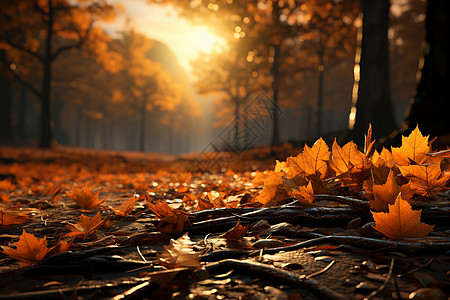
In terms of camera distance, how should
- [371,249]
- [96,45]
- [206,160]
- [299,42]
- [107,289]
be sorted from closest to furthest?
[107,289]
[371,249]
[206,160]
[96,45]
[299,42]

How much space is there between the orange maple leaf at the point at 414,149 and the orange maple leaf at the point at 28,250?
1.82 m

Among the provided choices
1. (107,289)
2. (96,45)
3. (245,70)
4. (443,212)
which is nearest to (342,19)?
(245,70)

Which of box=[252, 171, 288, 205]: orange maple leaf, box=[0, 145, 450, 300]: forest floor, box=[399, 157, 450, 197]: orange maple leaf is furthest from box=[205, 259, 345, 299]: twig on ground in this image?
box=[399, 157, 450, 197]: orange maple leaf

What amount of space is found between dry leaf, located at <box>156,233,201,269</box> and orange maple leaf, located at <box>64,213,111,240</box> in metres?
0.45

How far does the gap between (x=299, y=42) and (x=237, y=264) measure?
19390 millimetres

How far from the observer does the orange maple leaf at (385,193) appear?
1.34m

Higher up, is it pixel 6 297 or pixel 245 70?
pixel 245 70

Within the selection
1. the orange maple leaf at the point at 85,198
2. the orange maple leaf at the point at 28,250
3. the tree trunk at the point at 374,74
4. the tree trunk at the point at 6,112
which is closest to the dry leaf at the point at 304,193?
the orange maple leaf at the point at 28,250

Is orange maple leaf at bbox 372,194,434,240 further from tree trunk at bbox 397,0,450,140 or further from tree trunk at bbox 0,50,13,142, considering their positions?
tree trunk at bbox 0,50,13,142

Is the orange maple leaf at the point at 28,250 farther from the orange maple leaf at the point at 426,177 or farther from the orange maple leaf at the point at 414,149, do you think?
the orange maple leaf at the point at 414,149

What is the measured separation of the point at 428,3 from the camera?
16.1ft

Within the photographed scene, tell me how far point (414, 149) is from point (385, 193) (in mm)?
526

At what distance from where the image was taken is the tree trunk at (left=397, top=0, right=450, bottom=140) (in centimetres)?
470

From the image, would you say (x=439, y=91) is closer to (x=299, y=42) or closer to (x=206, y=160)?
(x=206, y=160)
